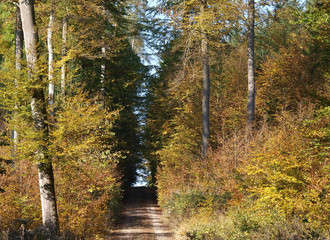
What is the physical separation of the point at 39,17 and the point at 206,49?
8.55 m

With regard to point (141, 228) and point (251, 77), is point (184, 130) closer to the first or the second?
point (251, 77)

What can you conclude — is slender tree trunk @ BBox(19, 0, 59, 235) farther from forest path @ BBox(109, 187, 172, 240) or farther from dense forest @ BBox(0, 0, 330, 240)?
forest path @ BBox(109, 187, 172, 240)

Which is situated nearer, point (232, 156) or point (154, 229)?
point (232, 156)

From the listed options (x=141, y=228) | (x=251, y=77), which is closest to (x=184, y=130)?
(x=251, y=77)

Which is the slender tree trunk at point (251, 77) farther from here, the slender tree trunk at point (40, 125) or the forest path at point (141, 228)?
the slender tree trunk at point (40, 125)

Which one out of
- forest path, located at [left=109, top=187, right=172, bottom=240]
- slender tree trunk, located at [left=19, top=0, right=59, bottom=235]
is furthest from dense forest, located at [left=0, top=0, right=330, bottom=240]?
forest path, located at [left=109, top=187, right=172, bottom=240]

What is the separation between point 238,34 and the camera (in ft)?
57.8

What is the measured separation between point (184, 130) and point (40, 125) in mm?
15898

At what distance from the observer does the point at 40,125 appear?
10109mm

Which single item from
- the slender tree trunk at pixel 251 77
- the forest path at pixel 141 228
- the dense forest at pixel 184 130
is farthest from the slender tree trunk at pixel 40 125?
the slender tree trunk at pixel 251 77

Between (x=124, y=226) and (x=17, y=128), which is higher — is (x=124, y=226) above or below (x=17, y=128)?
below

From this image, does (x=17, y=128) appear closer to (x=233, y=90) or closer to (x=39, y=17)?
(x=39, y=17)

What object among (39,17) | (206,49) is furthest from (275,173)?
(39,17)

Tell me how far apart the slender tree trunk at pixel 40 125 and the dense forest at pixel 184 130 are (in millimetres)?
32
